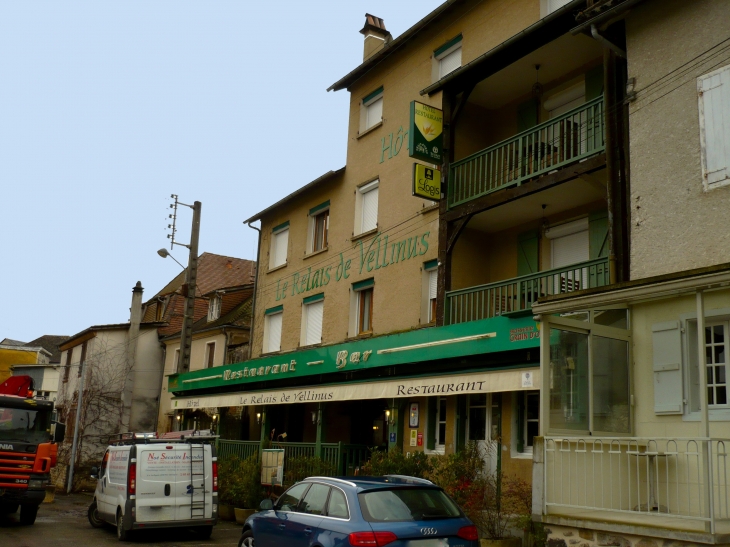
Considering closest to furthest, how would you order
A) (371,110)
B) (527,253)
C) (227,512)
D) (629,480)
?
(629,480)
(527,253)
(227,512)
(371,110)

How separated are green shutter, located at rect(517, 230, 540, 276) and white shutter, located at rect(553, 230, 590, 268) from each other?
1.45 feet

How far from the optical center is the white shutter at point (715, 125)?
10148 millimetres

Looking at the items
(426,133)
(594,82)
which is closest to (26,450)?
(426,133)

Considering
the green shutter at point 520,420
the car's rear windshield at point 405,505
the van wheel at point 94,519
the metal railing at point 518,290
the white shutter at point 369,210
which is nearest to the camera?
the car's rear windshield at point 405,505

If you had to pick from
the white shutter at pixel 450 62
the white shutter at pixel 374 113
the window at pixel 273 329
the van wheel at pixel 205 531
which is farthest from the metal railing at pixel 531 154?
the window at pixel 273 329

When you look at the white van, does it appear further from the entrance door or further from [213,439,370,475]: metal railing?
the entrance door

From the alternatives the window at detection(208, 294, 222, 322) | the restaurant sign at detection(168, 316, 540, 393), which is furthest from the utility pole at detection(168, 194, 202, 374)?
the window at detection(208, 294, 222, 322)

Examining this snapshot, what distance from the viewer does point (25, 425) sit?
1742 centimetres

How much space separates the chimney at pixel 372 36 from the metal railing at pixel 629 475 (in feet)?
50.5

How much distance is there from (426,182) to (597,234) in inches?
155

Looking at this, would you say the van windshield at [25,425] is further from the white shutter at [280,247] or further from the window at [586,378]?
the window at [586,378]

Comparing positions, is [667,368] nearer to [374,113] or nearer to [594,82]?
[594,82]

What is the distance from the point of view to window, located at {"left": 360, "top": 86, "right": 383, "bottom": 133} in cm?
2083

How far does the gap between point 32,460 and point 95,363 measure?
16.1m
